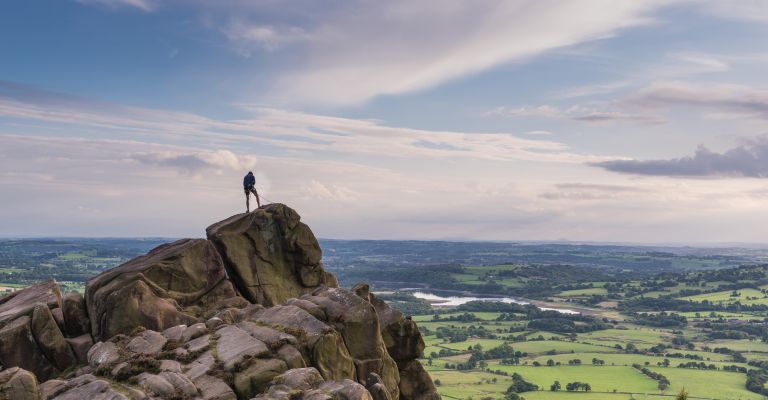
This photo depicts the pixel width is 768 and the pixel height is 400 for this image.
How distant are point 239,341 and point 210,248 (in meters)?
17.2

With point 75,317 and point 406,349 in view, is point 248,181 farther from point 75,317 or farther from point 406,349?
point 406,349

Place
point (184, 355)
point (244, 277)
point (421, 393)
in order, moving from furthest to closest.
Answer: point (244, 277) → point (421, 393) → point (184, 355)

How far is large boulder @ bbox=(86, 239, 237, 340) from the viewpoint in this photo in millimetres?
47750

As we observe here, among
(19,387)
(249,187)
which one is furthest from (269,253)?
(19,387)

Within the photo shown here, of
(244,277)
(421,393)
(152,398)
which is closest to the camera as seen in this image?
(152,398)

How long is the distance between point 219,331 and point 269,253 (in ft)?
56.6

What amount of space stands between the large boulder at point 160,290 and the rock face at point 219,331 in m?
0.10

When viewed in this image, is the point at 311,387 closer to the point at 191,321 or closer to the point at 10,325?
the point at 191,321

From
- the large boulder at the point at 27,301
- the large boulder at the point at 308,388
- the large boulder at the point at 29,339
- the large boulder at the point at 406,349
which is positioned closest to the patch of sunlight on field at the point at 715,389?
the large boulder at the point at 406,349

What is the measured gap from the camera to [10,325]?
154 ft

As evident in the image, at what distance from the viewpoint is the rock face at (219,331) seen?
120 feet

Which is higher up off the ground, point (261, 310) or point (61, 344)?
point (261, 310)

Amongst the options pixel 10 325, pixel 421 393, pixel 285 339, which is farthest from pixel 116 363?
pixel 421 393

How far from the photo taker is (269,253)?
60969 millimetres
